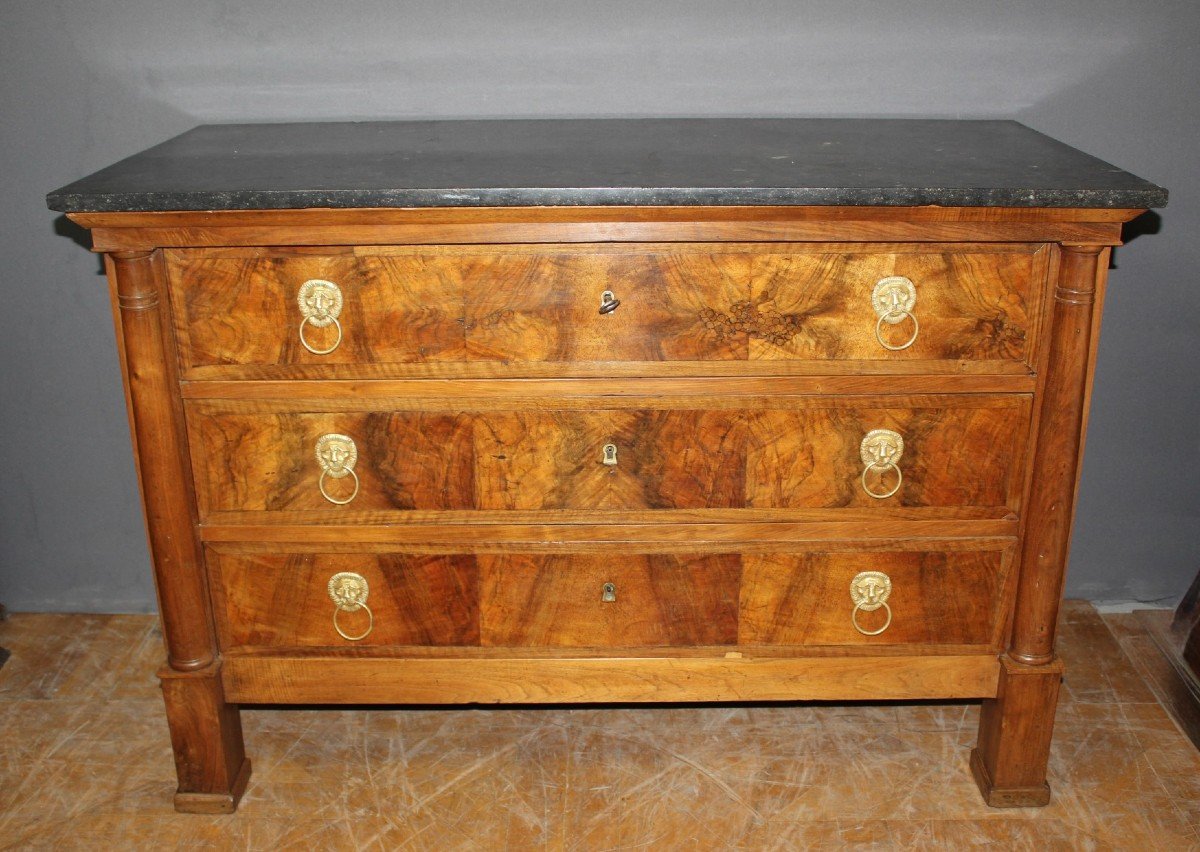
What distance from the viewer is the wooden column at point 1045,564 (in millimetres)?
1702

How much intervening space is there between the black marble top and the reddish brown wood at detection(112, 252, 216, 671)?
15 centimetres

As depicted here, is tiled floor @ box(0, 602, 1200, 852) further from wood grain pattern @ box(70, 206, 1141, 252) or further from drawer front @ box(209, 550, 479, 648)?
wood grain pattern @ box(70, 206, 1141, 252)

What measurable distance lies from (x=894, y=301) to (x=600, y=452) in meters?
0.50

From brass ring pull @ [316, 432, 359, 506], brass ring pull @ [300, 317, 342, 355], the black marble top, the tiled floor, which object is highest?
the black marble top

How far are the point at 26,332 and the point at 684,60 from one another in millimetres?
1453

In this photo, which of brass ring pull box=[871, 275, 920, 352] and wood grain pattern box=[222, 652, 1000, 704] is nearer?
brass ring pull box=[871, 275, 920, 352]

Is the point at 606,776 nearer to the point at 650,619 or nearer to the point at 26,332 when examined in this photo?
the point at 650,619

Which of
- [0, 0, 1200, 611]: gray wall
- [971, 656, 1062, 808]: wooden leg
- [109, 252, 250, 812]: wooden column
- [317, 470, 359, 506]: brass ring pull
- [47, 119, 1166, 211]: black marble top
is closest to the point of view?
[47, 119, 1166, 211]: black marble top

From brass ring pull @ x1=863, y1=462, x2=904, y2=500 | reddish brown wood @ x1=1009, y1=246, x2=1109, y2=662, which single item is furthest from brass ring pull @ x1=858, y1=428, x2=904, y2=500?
reddish brown wood @ x1=1009, y1=246, x2=1109, y2=662

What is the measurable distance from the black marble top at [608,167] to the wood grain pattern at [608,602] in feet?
1.99

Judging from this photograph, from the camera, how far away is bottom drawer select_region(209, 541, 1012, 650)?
1871mm

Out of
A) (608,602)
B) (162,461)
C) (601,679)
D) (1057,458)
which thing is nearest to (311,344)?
(162,461)

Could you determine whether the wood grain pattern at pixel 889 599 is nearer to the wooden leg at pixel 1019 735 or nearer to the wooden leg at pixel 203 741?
the wooden leg at pixel 1019 735

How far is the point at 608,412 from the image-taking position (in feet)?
Result: 5.81
